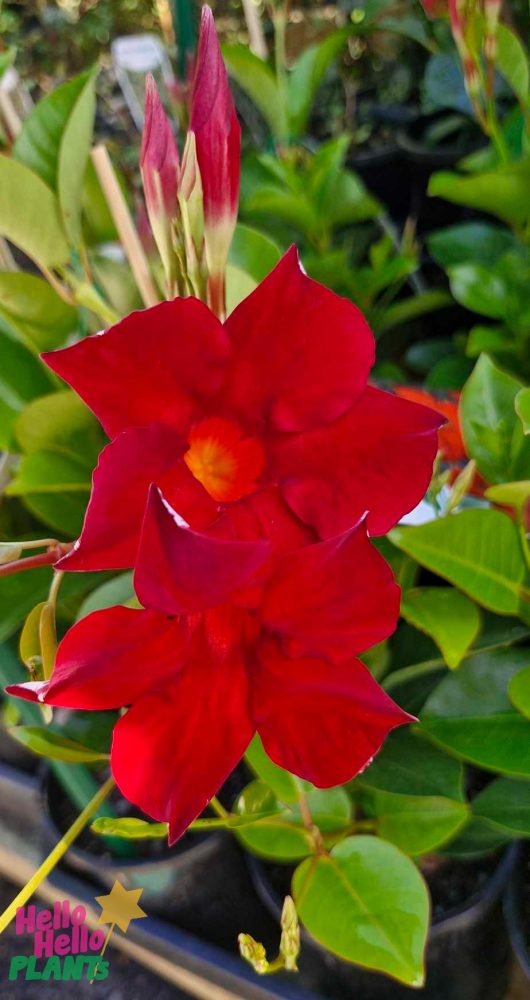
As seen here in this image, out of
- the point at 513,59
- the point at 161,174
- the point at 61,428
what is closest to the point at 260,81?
the point at 513,59

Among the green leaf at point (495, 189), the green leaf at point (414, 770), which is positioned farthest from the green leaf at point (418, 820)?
the green leaf at point (495, 189)

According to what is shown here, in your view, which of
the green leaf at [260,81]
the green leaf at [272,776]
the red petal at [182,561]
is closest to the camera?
the red petal at [182,561]

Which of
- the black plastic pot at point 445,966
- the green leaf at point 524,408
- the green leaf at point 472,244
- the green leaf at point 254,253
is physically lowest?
the black plastic pot at point 445,966

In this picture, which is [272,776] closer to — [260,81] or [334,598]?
[334,598]

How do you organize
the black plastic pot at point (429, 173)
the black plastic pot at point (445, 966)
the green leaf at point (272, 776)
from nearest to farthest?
the green leaf at point (272, 776) < the black plastic pot at point (445, 966) < the black plastic pot at point (429, 173)

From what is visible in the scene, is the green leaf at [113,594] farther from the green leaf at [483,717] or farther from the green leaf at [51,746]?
the green leaf at [483,717]

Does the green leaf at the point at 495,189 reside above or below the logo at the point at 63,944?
above
